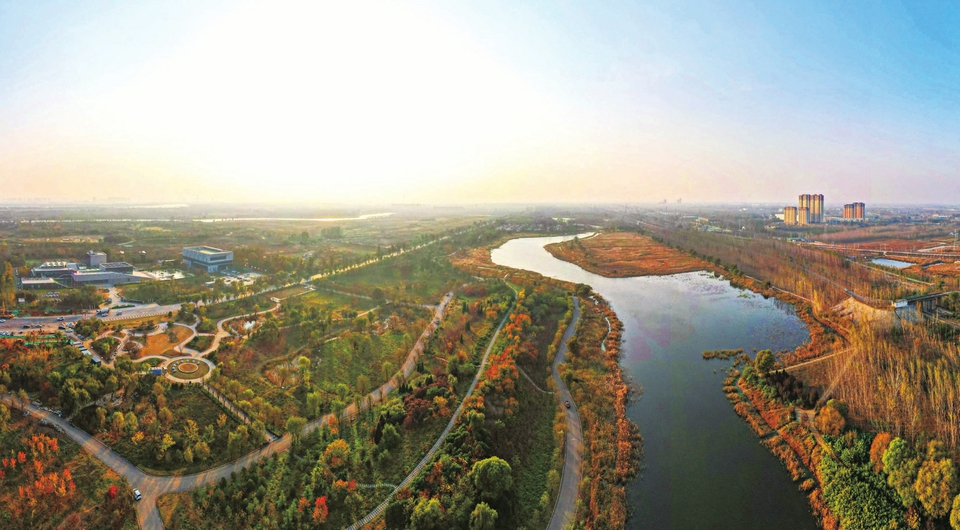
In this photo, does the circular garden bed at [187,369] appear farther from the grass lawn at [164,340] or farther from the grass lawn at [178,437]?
the grass lawn at [164,340]

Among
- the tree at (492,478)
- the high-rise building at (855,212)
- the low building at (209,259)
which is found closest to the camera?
the tree at (492,478)

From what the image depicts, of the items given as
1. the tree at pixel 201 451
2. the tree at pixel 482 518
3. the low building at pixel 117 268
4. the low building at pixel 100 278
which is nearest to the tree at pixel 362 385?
the tree at pixel 201 451

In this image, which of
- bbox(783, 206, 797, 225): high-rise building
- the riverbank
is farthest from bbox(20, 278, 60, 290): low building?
bbox(783, 206, 797, 225): high-rise building

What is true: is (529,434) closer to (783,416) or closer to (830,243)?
(783,416)

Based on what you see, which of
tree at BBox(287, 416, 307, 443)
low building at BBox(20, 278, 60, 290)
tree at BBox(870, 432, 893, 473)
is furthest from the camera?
low building at BBox(20, 278, 60, 290)

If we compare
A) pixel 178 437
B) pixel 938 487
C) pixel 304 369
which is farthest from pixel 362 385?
pixel 938 487

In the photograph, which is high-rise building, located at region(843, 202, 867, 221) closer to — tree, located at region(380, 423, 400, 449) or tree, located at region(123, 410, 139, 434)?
tree, located at region(380, 423, 400, 449)
